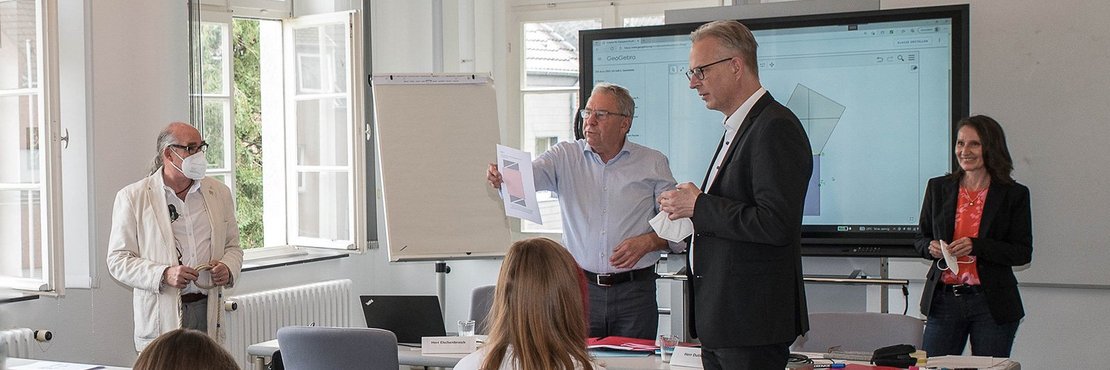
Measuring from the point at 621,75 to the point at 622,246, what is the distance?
48.0 inches

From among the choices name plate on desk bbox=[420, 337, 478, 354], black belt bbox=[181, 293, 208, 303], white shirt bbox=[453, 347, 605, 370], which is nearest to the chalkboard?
black belt bbox=[181, 293, 208, 303]

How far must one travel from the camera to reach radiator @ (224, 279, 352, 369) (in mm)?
5480

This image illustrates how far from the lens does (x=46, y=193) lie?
4.30m

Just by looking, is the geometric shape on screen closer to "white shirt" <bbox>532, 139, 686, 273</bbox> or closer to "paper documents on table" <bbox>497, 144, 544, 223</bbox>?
"white shirt" <bbox>532, 139, 686, 273</bbox>

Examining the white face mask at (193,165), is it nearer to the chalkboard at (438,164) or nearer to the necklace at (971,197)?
the chalkboard at (438,164)

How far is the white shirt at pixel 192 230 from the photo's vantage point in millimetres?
4250

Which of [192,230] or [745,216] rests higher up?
[745,216]

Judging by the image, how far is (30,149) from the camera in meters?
4.38

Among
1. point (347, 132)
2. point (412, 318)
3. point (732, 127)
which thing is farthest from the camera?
point (347, 132)

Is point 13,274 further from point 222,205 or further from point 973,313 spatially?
point 973,313

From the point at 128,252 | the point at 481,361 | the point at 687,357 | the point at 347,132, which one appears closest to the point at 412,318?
the point at 687,357

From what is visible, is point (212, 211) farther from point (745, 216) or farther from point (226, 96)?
point (745, 216)

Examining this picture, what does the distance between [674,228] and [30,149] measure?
10.1 feet

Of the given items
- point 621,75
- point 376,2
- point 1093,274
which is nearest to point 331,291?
point 376,2
